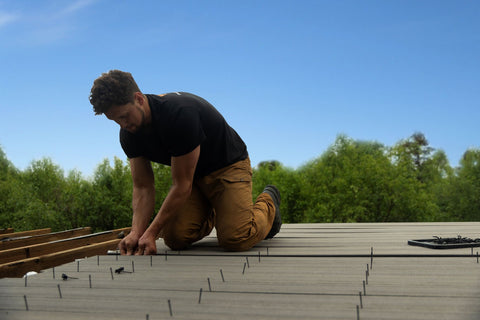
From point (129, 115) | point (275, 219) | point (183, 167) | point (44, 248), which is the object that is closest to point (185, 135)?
point (183, 167)

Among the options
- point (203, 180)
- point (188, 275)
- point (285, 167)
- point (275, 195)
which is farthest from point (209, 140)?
point (285, 167)

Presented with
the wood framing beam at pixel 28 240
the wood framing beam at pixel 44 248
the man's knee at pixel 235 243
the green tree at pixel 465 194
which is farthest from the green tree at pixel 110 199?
the green tree at pixel 465 194

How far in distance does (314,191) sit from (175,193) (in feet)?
51.4

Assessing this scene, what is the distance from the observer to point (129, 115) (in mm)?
2264

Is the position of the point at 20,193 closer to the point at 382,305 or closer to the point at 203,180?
the point at 203,180

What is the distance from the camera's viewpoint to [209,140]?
2709 mm

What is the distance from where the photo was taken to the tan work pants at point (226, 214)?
2.62 meters

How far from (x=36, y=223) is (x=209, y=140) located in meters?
9.29

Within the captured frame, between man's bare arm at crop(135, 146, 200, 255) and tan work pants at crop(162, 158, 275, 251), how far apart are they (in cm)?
34

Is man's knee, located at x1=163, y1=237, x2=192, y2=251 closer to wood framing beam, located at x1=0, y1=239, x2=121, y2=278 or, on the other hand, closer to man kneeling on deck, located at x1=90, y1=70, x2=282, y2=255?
man kneeling on deck, located at x1=90, y1=70, x2=282, y2=255

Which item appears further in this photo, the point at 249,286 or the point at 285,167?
the point at 285,167

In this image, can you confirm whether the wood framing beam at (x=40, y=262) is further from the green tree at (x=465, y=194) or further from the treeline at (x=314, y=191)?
the green tree at (x=465, y=194)

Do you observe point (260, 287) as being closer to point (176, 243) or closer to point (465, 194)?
point (176, 243)

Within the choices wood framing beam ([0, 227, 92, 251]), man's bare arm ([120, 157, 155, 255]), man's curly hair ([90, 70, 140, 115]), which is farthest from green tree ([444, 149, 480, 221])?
man's curly hair ([90, 70, 140, 115])
